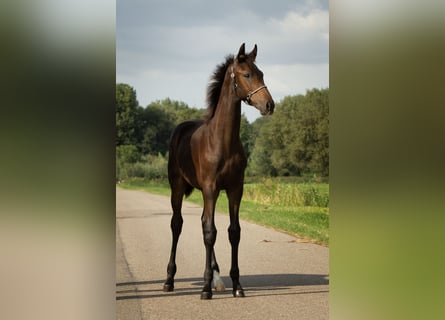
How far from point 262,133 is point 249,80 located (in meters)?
6.75

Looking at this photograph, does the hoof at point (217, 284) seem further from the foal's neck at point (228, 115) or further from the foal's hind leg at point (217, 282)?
the foal's neck at point (228, 115)

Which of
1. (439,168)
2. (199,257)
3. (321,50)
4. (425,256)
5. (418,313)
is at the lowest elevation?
(199,257)

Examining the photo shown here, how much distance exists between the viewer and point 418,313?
2.44 meters

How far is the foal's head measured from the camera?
5922mm

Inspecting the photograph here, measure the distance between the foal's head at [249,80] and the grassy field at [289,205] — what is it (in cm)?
445

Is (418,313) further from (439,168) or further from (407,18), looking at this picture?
(407,18)

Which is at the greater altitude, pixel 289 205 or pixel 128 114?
pixel 128 114

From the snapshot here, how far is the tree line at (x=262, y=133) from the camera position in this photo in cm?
905

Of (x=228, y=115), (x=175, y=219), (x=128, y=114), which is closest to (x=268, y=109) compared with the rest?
(x=228, y=115)

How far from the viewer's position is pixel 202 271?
318 inches

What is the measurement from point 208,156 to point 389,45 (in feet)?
13.7

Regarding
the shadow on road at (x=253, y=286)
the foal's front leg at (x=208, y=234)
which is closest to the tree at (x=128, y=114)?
the shadow on road at (x=253, y=286)

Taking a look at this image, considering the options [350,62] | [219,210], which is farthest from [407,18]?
[219,210]

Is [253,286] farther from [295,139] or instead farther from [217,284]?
[295,139]
